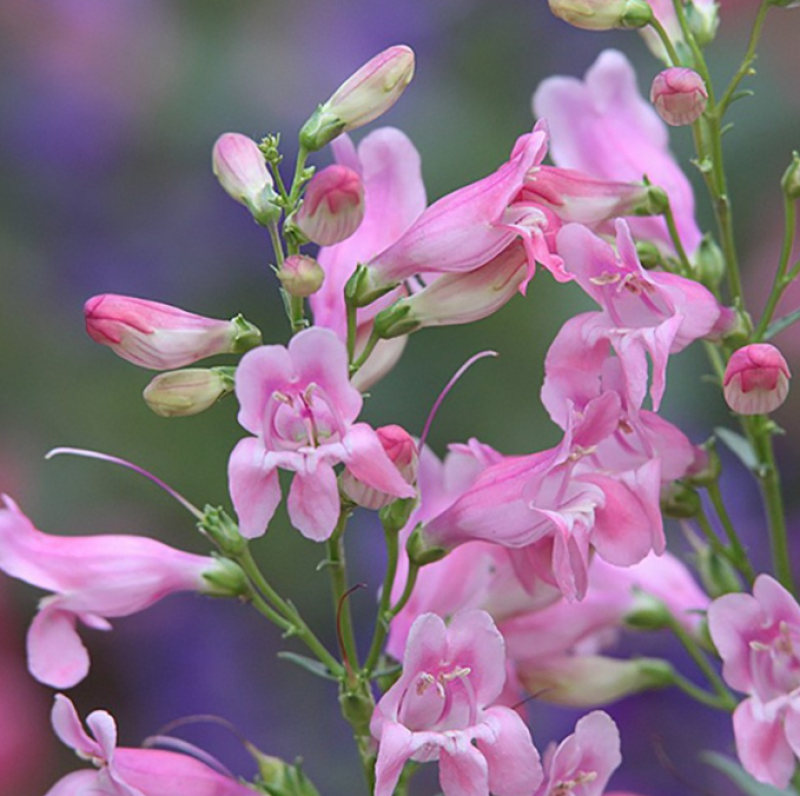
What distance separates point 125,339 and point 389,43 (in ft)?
3.79

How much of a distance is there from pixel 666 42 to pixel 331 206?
7.8 inches

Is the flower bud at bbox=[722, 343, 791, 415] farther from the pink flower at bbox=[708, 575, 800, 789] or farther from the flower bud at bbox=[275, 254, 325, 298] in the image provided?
the flower bud at bbox=[275, 254, 325, 298]

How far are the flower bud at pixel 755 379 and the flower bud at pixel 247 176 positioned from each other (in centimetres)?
21

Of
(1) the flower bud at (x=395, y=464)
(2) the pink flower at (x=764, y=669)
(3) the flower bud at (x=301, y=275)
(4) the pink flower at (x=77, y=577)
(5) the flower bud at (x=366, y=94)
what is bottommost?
(2) the pink flower at (x=764, y=669)

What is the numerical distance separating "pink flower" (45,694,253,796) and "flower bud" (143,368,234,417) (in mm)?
131

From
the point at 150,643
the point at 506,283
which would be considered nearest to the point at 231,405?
the point at 150,643

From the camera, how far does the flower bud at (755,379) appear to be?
68cm

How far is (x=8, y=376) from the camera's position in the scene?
1571 mm

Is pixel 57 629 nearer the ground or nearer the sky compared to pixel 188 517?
nearer the sky

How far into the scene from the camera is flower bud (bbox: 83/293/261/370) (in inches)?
26.3

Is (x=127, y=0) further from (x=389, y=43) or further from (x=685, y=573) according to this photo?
(x=685, y=573)

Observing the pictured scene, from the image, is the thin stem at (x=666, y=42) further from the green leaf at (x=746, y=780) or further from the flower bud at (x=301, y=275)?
the green leaf at (x=746, y=780)

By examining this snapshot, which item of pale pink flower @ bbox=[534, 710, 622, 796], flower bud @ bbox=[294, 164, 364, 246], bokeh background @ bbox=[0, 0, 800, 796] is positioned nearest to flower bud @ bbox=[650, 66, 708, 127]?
flower bud @ bbox=[294, 164, 364, 246]

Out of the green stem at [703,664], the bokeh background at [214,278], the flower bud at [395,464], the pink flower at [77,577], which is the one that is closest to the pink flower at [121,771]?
→ the pink flower at [77,577]
